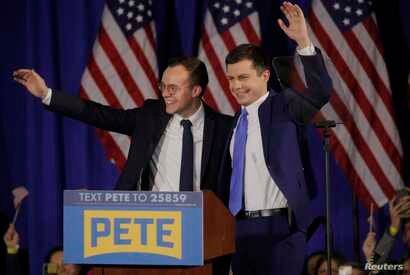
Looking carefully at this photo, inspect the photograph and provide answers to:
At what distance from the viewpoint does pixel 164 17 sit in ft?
21.5

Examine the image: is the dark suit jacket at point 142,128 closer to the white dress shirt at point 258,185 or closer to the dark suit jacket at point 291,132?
the dark suit jacket at point 291,132

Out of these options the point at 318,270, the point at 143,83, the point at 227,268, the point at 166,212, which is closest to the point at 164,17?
the point at 143,83

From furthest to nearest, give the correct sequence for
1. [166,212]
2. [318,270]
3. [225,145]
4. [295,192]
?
1. [318,270]
2. [225,145]
3. [295,192]
4. [166,212]

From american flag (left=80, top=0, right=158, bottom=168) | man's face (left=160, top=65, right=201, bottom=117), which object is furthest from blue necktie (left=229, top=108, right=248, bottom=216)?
american flag (left=80, top=0, right=158, bottom=168)

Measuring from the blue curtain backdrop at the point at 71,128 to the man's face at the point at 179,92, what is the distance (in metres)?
2.36

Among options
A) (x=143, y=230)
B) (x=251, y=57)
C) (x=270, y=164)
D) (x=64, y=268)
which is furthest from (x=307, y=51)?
(x=64, y=268)

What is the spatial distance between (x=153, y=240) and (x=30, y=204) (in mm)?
3379

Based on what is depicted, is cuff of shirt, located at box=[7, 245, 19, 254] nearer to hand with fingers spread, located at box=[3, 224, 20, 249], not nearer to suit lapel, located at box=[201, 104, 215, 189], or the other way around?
hand with fingers spread, located at box=[3, 224, 20, 249]

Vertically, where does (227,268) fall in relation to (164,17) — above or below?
below

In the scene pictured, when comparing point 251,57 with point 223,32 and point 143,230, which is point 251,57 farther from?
point 223,32

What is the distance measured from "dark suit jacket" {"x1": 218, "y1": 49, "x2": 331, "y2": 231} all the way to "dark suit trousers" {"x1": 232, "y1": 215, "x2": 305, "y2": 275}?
0.08m

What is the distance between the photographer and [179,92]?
405cm

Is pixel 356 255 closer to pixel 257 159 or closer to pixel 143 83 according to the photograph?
pixel 143 83

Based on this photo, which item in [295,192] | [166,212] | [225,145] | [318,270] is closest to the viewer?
[166,212]
